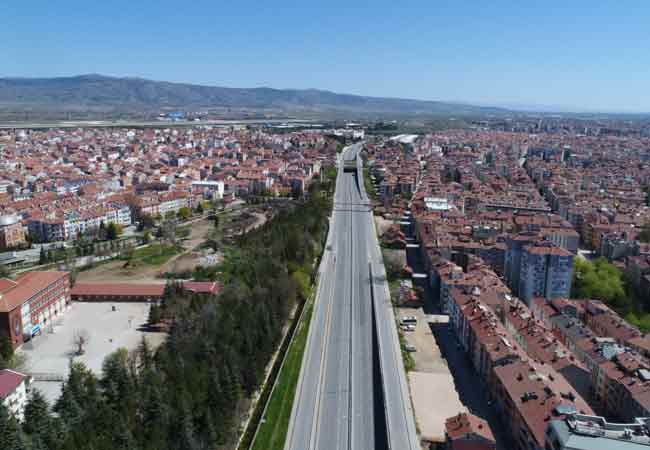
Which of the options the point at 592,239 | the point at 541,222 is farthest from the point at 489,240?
the point at 592,239

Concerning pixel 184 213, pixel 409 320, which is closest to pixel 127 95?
pixel 184 213

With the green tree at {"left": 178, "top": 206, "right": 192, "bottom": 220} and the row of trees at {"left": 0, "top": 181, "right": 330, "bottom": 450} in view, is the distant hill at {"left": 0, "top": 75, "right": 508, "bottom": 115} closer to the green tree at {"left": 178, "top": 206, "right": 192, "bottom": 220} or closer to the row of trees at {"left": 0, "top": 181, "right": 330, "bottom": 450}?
the green tree at {"left": 178, "top": 206, "right": 192, "bottom": 220}

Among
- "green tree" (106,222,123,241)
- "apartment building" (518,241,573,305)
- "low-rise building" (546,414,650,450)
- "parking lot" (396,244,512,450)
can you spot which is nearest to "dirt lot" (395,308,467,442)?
"parking lot" (396,244,512,450)

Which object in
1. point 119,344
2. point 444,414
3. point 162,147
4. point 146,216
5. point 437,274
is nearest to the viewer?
point 444,414

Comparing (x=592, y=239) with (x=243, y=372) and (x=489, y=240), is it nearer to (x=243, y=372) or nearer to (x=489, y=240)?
(x=489, y=240)

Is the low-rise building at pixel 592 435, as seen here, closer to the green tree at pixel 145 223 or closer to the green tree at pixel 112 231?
the green tree at pixel 112 231

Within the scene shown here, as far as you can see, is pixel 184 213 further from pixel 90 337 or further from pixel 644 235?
pixel 644 235
